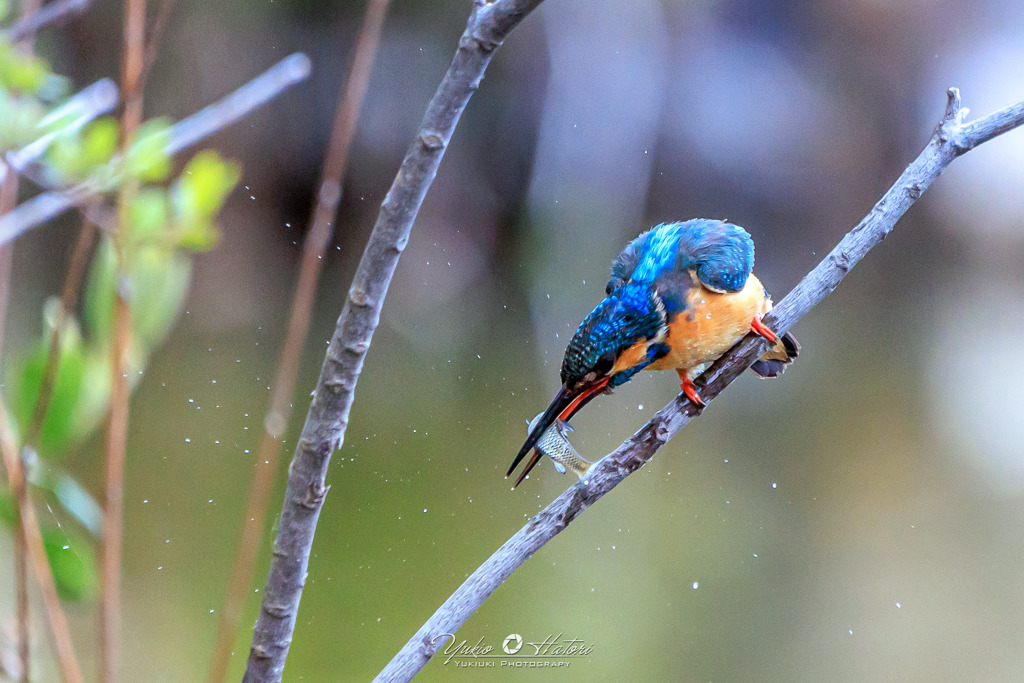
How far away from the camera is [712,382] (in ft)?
1.70

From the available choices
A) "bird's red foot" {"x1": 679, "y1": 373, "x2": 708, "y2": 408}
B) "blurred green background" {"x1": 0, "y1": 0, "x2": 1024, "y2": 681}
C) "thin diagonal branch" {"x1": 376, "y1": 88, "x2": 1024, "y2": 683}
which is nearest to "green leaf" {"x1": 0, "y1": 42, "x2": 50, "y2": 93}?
"thin diagonal branch" {"x1": 376, "y1": 88, "x2": 1024, "y2": 683}

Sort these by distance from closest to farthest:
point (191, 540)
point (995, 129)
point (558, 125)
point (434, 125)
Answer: point (434, 125) → point (995, 129) → point (191, 540) → point (558, 125)

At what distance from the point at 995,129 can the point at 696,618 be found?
0.83 meters

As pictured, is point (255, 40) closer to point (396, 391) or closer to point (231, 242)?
point (231, 242)

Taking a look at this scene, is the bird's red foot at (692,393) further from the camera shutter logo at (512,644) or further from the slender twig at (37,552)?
the camera shutter logo at (512,644)

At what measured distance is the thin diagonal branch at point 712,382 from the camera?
0.40 metres

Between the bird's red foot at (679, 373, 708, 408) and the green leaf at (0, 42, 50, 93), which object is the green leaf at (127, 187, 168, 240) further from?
the bird's red foot at (679, 373, 708, 408)

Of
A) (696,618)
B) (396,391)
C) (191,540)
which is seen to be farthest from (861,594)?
(191,540)

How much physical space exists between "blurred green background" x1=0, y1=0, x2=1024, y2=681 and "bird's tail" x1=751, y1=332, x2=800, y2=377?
0.36 metres

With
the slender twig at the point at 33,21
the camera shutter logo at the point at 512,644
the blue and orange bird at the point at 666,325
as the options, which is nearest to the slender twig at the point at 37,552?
the slender twig at the point at 33,21

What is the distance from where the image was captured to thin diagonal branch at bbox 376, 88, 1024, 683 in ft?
1.31

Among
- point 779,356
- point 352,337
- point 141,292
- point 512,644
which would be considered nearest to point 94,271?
point 141,292

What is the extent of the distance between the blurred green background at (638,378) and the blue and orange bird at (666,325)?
1.44ft

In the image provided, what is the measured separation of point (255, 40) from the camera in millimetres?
905
